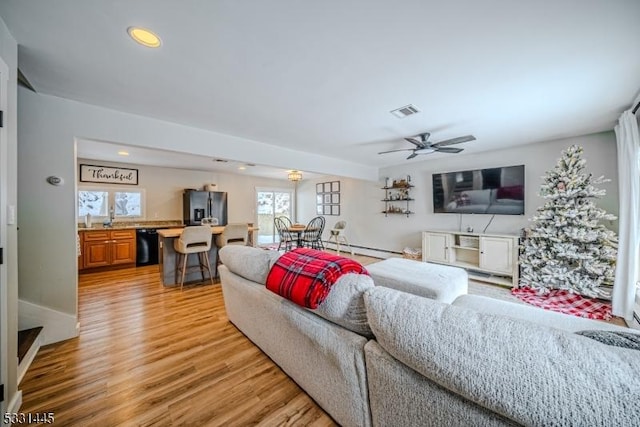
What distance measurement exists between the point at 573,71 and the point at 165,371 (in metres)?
3.95

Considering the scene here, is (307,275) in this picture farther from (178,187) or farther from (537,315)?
(178,187)

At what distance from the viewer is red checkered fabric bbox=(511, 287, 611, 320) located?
290 centimetres

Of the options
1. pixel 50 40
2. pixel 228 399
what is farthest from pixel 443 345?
pixel 50 40

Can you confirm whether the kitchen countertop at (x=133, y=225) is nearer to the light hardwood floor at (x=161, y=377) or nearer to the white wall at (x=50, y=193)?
the light hardwood floor at (x=161, y=377)

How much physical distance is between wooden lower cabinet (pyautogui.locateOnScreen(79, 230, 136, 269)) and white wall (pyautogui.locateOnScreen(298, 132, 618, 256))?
16.4 ft

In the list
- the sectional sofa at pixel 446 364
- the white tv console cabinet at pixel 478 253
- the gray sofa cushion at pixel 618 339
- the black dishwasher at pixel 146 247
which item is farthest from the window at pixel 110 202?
the gray sofa cushion at pixel 618 339

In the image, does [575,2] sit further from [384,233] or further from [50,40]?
[384,233]

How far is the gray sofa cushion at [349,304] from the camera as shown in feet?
3.92

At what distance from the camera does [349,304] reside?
4.00 ft

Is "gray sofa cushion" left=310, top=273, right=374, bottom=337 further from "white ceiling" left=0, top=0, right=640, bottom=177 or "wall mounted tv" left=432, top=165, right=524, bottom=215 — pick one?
"wall mounted tv" left=432, top=165, right=524, bottom=215

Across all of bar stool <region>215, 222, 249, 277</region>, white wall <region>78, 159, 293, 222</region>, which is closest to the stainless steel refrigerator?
white wall <region>78, 159, 293, 222</region>

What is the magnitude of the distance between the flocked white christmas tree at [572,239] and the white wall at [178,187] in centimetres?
690

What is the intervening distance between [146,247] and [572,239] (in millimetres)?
7474

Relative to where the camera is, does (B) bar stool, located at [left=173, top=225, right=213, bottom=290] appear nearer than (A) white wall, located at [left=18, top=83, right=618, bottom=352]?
No
